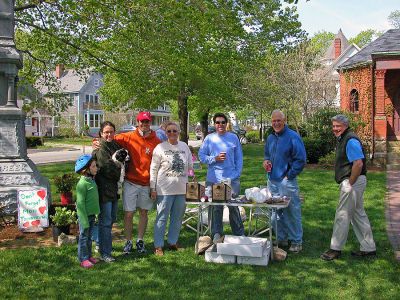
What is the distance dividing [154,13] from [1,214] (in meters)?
7.90

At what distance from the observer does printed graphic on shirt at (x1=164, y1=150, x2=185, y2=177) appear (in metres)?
6.20

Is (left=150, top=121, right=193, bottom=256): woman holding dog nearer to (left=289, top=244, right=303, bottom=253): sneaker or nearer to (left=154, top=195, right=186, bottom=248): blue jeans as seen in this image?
(left=154, top=195, right=186, bottom=248): blue jeans

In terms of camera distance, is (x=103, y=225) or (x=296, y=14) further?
(x=296, y=14)

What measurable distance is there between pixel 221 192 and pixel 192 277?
1190 millimetres

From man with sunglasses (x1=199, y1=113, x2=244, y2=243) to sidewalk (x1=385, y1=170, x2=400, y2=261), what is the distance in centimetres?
239

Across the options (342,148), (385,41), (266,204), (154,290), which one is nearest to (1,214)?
(154,290)

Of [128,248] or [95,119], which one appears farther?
[95,119]

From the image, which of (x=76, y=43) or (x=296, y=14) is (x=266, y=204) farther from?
(x=296, y=14)

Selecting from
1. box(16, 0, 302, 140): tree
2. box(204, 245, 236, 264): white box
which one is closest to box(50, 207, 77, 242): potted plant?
box(204, 245, 236, 264): white box

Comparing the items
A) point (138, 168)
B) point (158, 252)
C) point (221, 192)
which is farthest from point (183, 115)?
point (221, 192)

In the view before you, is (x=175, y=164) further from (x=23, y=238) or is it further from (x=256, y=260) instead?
(x=23, y=238)

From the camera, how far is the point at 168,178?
20.4 feet

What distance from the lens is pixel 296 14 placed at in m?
24.6

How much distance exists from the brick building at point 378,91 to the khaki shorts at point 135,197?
45.3 ft
